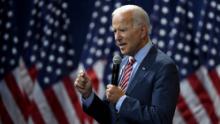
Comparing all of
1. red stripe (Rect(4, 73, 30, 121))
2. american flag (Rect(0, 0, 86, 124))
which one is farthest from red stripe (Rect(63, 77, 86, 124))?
red stripe (Rect(4, 73, 30, 121))

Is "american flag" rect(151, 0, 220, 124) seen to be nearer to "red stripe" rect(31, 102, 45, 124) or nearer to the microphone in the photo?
"red stripe" rect(31, 102, 45, 124)

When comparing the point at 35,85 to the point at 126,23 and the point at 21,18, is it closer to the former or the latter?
the point at 21,18

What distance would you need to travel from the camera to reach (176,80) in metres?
1.73

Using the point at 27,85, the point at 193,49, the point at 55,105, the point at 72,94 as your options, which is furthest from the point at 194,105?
the point at 27,85

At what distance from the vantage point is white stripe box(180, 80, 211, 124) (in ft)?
11.9

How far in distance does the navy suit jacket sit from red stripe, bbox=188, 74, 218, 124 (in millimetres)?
1879

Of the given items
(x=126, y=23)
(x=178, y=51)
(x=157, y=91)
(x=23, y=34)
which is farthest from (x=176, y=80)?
(x=23, y=34)

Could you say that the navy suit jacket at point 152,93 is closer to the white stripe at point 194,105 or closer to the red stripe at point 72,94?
the white stripe at point 194,105

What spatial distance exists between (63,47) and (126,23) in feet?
7.29

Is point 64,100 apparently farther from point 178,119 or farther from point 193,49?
→ point 193,49

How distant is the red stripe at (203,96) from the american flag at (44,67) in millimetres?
927

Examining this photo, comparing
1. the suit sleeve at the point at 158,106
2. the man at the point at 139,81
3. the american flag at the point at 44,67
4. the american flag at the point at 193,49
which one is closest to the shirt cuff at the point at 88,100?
the man at the point at 139,81

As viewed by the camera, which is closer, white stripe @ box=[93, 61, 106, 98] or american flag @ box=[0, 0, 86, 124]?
white stripe @ box=[93, 61, 106, 98]

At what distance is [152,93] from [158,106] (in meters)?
0.07
